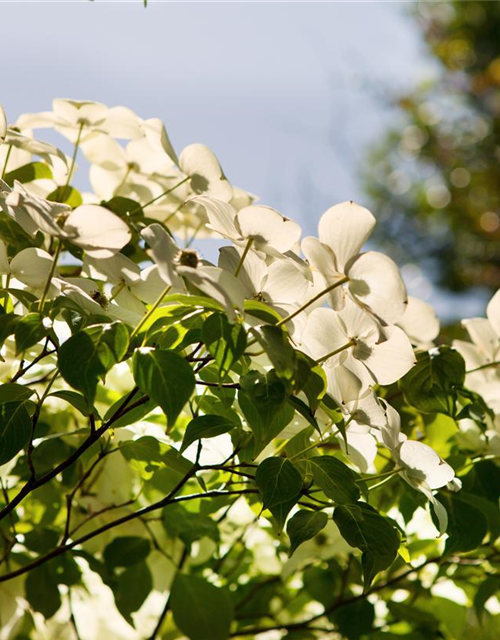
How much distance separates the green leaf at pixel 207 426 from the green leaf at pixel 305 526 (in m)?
0.07

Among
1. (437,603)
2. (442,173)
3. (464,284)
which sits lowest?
(437,603)

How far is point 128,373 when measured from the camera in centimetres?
64

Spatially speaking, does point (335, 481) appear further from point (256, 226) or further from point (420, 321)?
point (420, 321)

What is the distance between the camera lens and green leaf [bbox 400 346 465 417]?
52 cm

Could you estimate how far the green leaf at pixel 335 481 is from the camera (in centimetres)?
39

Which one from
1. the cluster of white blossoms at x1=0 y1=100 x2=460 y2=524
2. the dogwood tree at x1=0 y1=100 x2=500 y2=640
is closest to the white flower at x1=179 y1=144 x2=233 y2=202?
the dogwood tree at x1=0 y1=100 x2=500 y2=640

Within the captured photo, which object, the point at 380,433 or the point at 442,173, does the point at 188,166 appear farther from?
the point at 442,173

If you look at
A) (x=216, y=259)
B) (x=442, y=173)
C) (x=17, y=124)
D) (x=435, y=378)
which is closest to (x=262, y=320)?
(x=216, y=259)

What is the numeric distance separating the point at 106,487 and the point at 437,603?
1.01 feet

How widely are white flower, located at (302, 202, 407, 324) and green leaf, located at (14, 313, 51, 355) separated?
131 mm

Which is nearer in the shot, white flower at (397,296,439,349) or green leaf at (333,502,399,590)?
green leaf at (333,502,399,590)

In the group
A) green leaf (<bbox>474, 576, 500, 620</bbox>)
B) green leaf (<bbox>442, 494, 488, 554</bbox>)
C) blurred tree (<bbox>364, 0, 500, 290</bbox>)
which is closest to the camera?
green leaf (<bbox>442, 494, 488, 554</bbox>)

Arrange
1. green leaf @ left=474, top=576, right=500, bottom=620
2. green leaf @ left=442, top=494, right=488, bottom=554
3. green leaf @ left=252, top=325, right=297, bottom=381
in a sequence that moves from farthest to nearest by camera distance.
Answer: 1. green leaf @ left=474, top=576, right=500, bottom=620
2. green leaf @ left=442, top=494, right=488, bottom=554
3. green leaf @ left=252, top=325, right=297, bottom=381

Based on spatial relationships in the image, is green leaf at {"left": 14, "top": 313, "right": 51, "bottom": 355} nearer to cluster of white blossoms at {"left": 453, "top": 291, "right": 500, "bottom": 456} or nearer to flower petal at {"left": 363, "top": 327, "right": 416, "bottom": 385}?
flower petal at {"left": 363, "top": 327, "right": 416, "bottom": 385}
